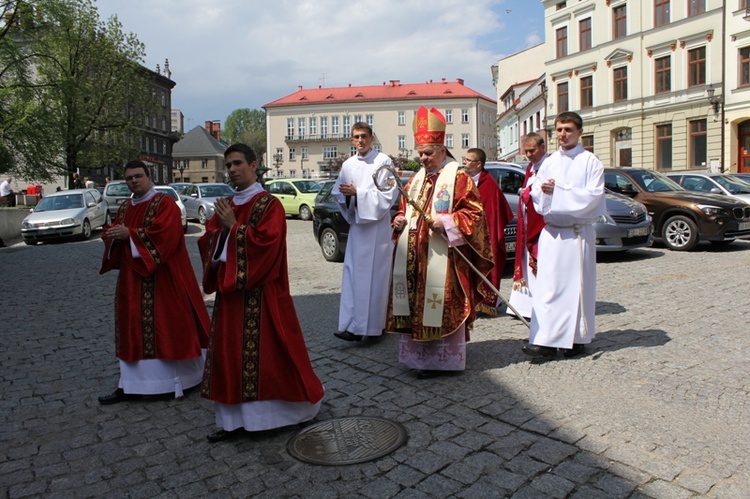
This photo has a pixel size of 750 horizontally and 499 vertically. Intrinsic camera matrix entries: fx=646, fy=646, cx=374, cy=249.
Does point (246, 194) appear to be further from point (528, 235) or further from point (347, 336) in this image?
point (528, 235)

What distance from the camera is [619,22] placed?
37625 millimetres

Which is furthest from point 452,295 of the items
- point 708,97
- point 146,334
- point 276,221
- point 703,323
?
point 708,97

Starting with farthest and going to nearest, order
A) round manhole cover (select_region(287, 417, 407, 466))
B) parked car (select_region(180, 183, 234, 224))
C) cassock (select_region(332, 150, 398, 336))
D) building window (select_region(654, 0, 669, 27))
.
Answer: building window (select_region(654, 0, 669, 27))
parked car (select_region(180, 183, 234, 224))
cassock (select_region(332, 150, 398, 336))
round manhole cover (select_region(287, 417, 407, 466))

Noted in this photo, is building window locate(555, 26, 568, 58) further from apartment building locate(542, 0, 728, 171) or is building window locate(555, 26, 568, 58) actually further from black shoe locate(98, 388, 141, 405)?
black shoe locate(98, 388, 141, 405)

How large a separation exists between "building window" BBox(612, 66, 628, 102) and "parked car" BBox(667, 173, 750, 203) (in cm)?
2377

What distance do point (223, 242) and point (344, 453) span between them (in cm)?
151

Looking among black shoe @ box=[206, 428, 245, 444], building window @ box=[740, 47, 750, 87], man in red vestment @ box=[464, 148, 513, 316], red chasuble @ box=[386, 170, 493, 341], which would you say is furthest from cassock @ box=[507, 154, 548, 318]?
building window @ box=[740, 47, 750, 87]

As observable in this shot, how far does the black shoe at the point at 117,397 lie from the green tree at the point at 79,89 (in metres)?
23.4

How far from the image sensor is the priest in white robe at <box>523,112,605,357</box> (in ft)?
17.5

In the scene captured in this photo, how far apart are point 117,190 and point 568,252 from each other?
2323cm

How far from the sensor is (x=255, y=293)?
404 centimetres

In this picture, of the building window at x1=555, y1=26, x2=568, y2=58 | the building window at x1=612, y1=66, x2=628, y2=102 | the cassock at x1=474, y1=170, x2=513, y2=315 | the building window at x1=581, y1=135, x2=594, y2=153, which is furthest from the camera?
the building window at x1=555, y1=26, x2=568, y2=58

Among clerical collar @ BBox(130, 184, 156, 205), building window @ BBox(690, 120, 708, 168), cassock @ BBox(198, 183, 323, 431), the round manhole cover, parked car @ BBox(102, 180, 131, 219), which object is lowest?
the round manhole cover

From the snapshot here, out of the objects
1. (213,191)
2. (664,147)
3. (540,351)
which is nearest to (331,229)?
(540,351)
